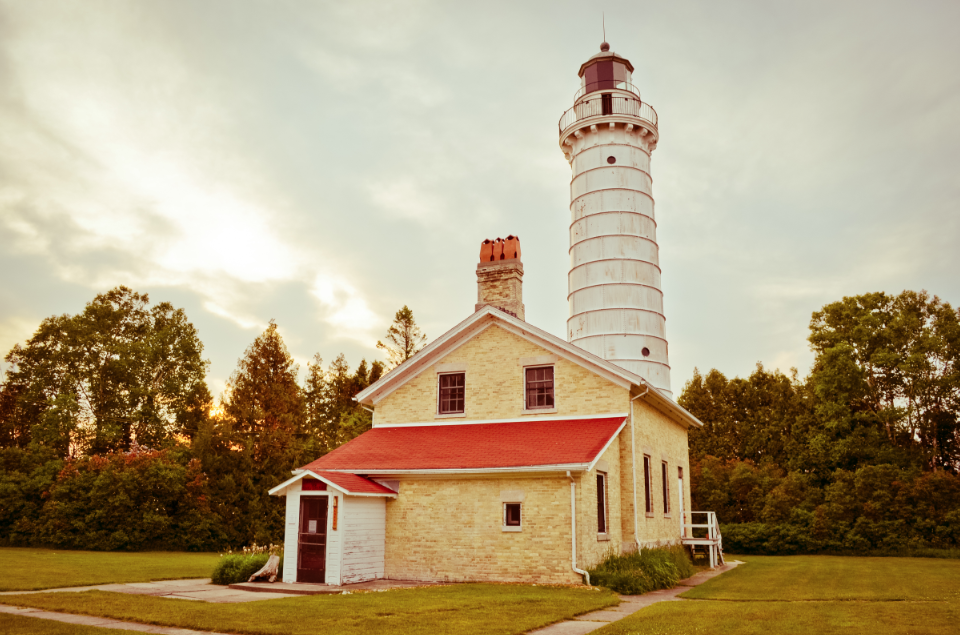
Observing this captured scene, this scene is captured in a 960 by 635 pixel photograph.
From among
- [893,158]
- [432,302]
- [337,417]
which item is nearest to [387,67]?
[432,302]

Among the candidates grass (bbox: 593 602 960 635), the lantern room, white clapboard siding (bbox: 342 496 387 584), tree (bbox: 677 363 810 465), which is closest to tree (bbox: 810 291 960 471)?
tree (bbox: 677 363 810 465)

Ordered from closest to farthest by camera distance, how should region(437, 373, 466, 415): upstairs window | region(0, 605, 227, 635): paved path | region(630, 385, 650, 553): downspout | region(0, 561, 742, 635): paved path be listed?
region(0, 605, 227, 635): paved path → region(0, 561, 742, 635): paved path → region(630, 385, 650, 553): downspout → region(437, 373, 466, 415): upstairs window

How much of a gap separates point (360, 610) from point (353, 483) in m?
5.05

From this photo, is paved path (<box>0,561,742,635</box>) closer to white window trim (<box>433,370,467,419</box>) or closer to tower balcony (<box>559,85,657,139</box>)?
white window trim (<box>433,370,467,419</box>)

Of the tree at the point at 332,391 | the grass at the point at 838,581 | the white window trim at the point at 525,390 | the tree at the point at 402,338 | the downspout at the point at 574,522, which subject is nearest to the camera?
the grass at the point at 838,581

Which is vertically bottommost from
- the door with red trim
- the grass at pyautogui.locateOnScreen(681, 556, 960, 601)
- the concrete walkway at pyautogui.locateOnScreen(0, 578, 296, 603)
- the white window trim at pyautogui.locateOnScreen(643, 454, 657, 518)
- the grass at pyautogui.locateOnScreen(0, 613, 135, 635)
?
the grass at pyautogui.locateOnScreen(681, 556, 960, 601)

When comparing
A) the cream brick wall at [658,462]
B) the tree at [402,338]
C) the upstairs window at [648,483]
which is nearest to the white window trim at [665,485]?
the cream brick wall at [658,462]

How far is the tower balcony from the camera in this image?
32812mm

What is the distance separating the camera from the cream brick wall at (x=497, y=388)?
17250mm

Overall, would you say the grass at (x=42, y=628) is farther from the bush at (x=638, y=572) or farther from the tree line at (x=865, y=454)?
the tree line at (x=865, y=454)

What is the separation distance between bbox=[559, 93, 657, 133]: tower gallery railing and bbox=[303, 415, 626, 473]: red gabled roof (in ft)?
65.5

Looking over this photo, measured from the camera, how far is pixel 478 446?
645 inches

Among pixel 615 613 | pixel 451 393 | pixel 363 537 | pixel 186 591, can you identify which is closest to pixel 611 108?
pixel 451 393

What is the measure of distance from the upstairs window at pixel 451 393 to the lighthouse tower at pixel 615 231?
11798 millimetres
